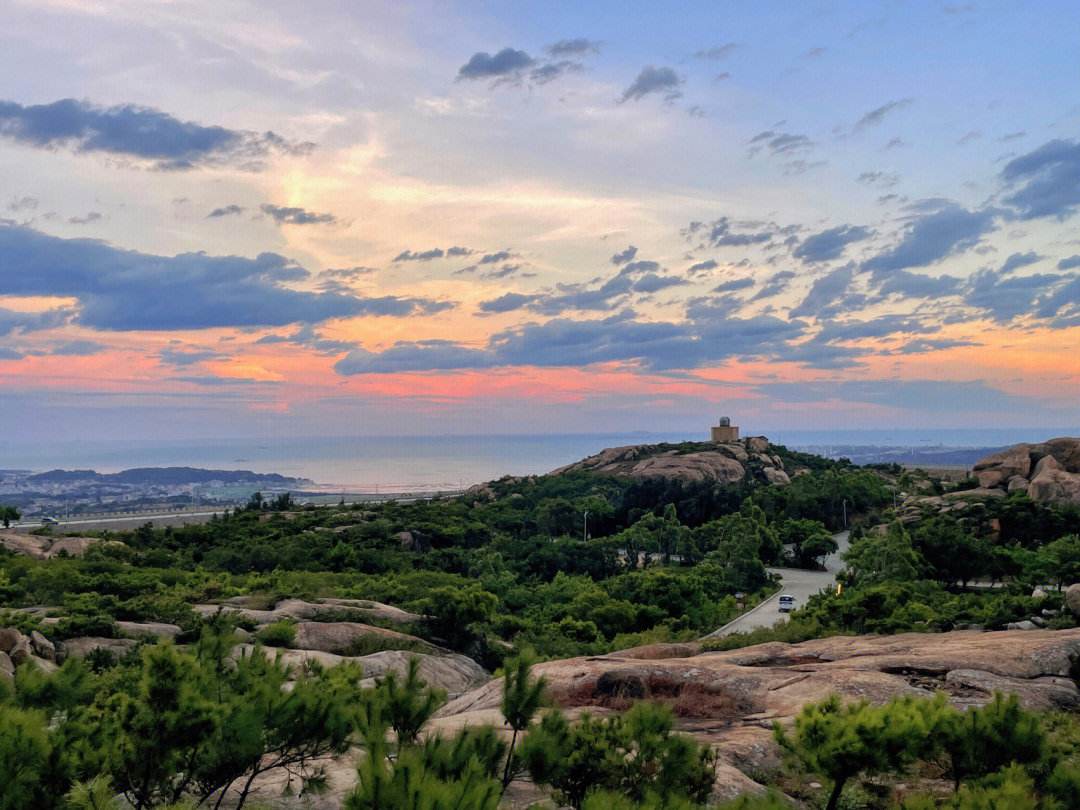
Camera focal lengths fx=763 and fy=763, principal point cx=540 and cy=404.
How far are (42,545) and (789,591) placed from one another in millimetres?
37289

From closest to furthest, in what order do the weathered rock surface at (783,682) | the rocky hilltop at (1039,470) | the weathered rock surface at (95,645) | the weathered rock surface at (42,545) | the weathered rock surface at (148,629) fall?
1. the weathered rock surface at (783,682)
2. the weathered rock surface at (95,645)
3. the weathered rock surface at (148,629)
4. the weathered rock surface at (42,545)
5. the rocky hilltop at (1039,470)

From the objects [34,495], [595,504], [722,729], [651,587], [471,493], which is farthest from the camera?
[34,495]

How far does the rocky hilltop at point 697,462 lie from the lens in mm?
79000

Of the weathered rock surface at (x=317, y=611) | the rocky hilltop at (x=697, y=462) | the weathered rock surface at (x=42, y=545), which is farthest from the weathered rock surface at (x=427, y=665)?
the rocky hilltop at (x=697, y=462)

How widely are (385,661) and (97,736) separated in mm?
12146

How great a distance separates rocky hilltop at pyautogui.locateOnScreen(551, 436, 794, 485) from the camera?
79000mm

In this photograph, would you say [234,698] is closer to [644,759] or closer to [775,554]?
[644,759]

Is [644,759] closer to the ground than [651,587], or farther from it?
farther from it

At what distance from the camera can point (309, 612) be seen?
22516 mm

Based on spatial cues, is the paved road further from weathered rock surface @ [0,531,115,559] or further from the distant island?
the distant island

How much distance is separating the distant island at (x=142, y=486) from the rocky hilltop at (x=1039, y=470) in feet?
376

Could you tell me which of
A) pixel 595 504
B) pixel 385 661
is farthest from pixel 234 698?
pixel 595 504

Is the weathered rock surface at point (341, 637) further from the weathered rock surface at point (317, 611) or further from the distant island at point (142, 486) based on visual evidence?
the distant island at point (142, 486)

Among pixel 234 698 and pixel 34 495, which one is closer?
pixel 234 698
